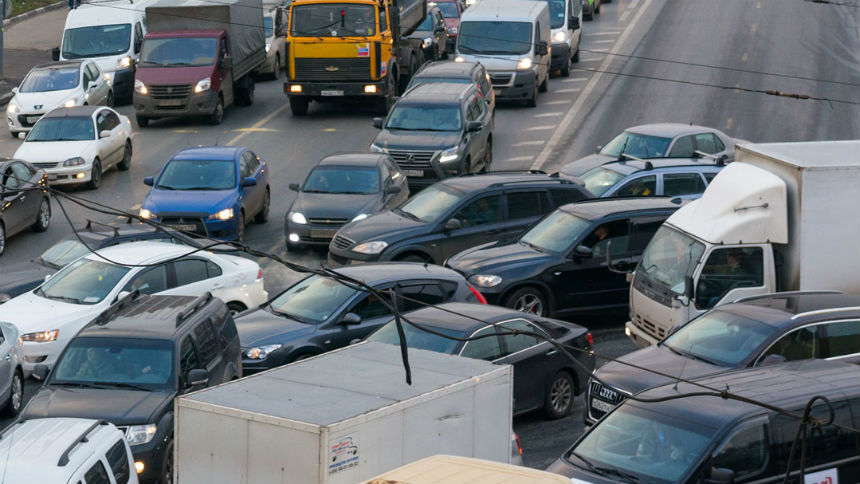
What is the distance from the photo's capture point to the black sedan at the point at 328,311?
15.4 metres

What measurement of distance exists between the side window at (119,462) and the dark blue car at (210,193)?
35.4 ft

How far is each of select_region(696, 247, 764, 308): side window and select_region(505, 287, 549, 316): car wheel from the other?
2.77 metres

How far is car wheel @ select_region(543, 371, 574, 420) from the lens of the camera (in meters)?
14.9

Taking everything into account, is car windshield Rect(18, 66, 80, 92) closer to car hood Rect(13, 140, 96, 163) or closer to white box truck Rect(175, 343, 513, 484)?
car hood Rect(13, 140, 96, 163)

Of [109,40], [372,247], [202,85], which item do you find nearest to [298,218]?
[372,247]

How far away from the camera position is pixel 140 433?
12.7 meters

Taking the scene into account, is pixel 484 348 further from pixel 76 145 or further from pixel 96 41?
pixel 96 41

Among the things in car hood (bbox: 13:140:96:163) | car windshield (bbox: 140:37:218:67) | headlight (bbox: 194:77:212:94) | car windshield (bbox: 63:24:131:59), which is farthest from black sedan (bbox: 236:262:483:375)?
car windshield (bbox: 63:24:131:59)

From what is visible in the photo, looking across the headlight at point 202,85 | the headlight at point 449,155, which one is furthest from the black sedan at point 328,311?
the headlight at point 202,85

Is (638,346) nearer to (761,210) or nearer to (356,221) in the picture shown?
(761,210)

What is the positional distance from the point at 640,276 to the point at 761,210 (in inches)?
72.4

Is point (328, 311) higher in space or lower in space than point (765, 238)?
lower

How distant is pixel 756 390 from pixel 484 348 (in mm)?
3821

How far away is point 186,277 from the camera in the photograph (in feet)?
59.2
